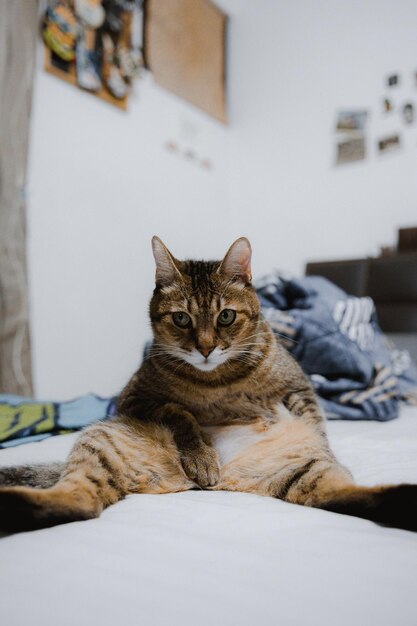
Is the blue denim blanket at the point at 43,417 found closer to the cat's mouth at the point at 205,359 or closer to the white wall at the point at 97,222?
the cat's mouth at the point at 205,359

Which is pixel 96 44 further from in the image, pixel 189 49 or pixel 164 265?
pixel 164 265

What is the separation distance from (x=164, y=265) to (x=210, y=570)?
1.98 ft

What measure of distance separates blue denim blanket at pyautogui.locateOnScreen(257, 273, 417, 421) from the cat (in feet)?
1.30

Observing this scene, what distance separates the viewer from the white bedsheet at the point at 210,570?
0.39 m

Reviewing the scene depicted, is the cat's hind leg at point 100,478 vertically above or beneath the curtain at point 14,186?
beneath

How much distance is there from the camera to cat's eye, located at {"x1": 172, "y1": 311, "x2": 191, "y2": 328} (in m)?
0.91

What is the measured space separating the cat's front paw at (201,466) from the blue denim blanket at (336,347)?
67cm

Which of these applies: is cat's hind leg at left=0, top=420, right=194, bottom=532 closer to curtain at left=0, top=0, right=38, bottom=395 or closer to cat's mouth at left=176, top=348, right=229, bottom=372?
cat's mouth at left=176, top=348, right=229, bottom=372

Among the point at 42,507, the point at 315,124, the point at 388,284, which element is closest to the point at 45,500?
the point at 42,507

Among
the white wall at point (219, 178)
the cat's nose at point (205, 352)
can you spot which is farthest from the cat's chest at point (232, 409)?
the white wall at point (219, 178)

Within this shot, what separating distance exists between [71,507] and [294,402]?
1.75 feet

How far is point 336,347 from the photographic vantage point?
1.42 metres

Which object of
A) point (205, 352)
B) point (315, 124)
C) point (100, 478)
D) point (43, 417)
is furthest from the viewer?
point (315, 124)

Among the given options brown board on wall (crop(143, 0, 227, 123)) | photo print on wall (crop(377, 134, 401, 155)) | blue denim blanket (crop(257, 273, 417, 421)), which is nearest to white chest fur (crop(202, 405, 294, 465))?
blue denim blanket (crop(257, 273, 417, 421))
